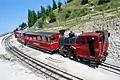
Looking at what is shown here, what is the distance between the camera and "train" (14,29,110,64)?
18.0 meters

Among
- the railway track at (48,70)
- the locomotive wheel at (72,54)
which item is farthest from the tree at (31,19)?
the locomotive wheel at (72,54)

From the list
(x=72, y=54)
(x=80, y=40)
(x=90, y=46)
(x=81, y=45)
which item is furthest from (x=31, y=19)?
(x=90, y=46)

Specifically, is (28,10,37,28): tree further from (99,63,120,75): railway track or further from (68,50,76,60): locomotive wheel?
(99,63,120,75): railway track

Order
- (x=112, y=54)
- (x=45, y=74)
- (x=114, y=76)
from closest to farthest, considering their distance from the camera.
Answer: (x=114, y=76) → (x=45, y=74) → (x=112, y=54)

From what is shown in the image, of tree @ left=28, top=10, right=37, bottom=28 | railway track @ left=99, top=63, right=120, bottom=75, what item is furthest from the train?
tree @ left=28, top=10, right=37, bottom=28

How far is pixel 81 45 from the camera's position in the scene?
774 inches

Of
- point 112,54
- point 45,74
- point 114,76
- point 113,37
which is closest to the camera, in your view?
point 114,76

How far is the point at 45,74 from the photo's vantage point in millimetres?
18547

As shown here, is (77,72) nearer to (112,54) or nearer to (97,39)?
(97,39)

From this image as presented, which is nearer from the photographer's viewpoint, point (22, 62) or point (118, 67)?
point (118, 67)

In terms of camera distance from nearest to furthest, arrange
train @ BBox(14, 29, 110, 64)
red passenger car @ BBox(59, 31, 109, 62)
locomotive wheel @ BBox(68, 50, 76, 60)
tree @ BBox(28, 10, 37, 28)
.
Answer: red passenger car @ BBox(59, 31, 109, 62)
train @ BBox(14, 29, 110, 64)
locomotive wheel @ BBox(68, 50, 76, 60)
tree @ BBox(28, 10, 37, 28)

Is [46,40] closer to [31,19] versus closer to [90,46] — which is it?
[90,46]

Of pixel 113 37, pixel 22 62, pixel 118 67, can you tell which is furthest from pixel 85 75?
pixel 22 62

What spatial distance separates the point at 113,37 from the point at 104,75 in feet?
23.7
